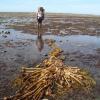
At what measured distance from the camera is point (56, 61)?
38.7ft

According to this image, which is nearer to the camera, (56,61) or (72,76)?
(72,76)

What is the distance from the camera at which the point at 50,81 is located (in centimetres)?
1026

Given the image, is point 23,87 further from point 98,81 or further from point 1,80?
point 98,81

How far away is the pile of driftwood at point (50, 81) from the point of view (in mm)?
9414

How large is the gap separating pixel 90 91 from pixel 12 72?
3856 millimetres

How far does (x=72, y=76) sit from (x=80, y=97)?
4.05 feet

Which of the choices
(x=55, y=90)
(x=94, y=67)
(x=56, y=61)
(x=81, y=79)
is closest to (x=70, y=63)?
(x=94, y=67)

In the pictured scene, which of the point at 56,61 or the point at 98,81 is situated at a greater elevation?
the point at 56,61

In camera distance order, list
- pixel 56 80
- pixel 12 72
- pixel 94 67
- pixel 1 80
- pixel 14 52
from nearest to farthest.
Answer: pixel 56 80 → pixel 1 80 → pixel 12 72 → pixel 94 67 → pixel 14 52

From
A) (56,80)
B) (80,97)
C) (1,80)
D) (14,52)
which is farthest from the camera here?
(14,52)

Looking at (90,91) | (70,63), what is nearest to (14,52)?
(70,63)

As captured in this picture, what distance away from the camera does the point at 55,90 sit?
1002 centimetres

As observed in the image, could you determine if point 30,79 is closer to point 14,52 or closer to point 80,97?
point 80,97

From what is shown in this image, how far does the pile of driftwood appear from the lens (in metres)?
9.41
